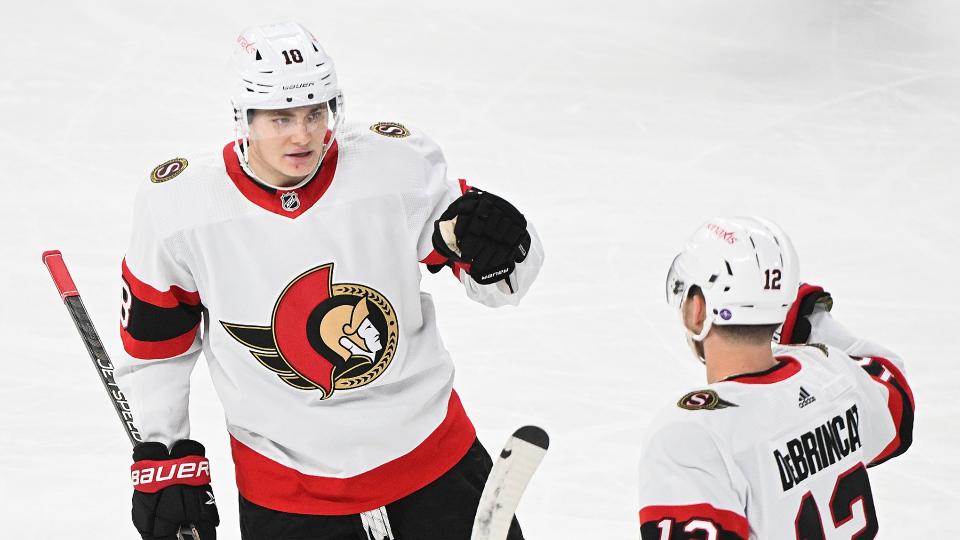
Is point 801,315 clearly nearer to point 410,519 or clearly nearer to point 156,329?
point 410,519

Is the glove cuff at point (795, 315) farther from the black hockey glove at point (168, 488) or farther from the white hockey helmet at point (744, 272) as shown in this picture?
the black hockey glove at point (168, 488)

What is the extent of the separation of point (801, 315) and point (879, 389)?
20 centimetres

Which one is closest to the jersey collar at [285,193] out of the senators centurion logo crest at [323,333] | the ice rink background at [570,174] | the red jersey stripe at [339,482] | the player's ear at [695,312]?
the senators centurion logo crest at [323,333]

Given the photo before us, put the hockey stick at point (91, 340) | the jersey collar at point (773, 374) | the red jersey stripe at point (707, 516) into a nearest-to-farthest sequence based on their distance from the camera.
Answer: the red jersey stripe at point (707, 516) → the jersey collar at point (773, 374) → the hockey stick at point (91, 340)

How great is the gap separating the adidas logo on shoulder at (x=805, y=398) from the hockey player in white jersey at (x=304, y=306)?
0.54 m

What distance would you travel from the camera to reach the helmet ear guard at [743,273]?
1767mm

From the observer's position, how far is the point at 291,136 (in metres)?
2.11

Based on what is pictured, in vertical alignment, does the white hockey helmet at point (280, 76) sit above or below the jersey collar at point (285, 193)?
above

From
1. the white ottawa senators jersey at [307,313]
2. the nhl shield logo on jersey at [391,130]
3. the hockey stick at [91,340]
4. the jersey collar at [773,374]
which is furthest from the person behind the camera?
the hockey stick at [91,340]

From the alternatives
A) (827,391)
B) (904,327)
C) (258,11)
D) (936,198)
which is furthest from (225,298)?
(258,11)

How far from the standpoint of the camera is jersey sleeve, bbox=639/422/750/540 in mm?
1659

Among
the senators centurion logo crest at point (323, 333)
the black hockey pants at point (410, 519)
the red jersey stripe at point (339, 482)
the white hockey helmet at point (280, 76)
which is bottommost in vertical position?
the black hockey pants at point (410, 519)

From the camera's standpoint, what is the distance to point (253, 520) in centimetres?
231

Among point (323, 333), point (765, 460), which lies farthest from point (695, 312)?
point (323, 333)
